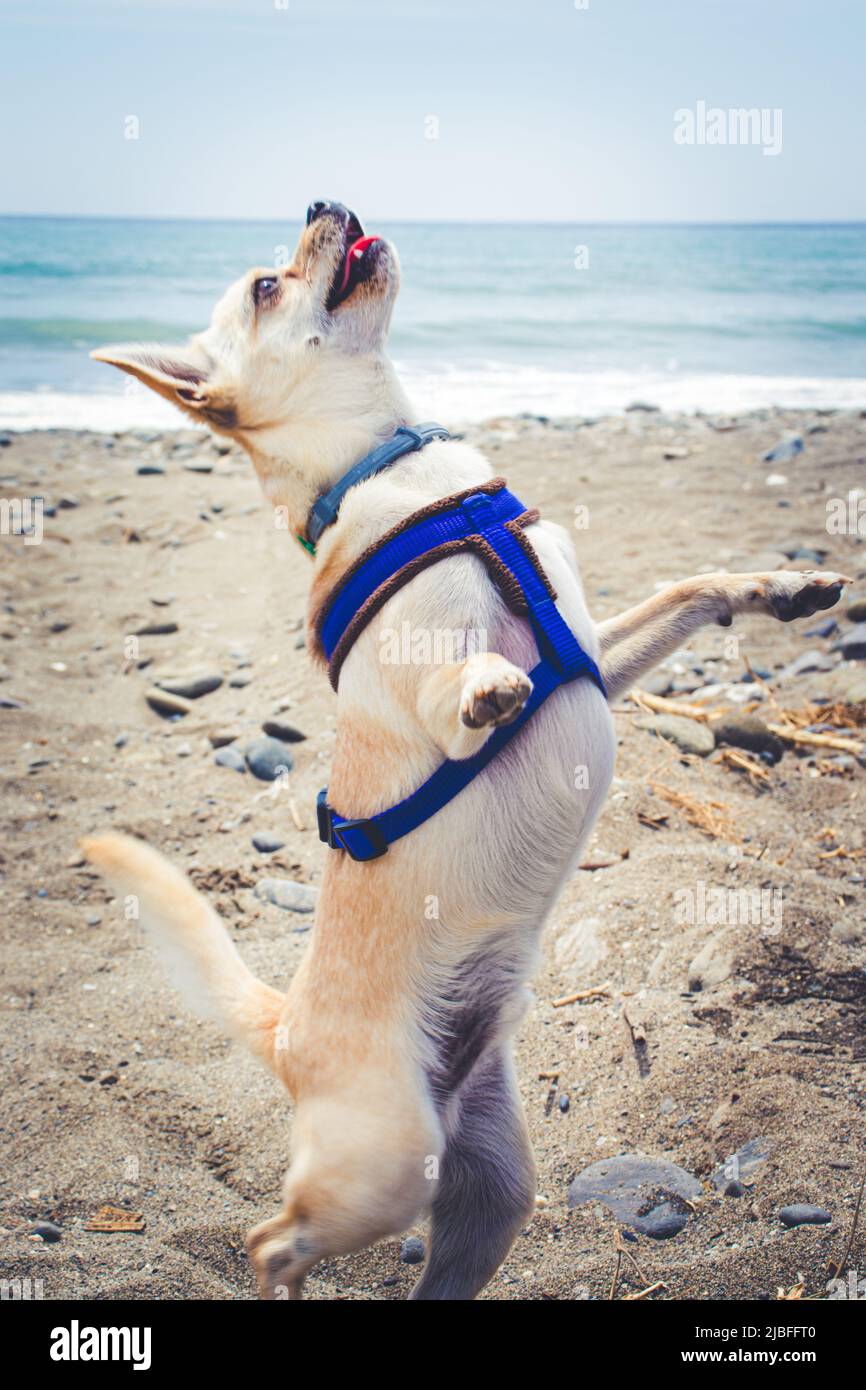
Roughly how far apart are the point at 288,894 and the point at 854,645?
9.49 feet

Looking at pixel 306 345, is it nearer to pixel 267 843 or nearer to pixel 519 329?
pixel 267 843

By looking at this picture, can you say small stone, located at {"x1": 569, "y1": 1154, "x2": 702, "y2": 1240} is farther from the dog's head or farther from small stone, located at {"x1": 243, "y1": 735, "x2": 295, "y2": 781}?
small stone, located at {"x1": 243, "y1": 735, "x2": 295, "y2": 781}

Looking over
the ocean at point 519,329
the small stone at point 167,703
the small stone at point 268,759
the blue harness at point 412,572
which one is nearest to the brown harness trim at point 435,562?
the blue harness at point 412,572

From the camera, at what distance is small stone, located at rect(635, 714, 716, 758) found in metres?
4.30

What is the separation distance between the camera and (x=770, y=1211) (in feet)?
7.98

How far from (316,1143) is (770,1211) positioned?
3.65 ft

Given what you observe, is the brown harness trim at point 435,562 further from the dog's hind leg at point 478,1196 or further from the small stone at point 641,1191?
the small stone at point 641,1191

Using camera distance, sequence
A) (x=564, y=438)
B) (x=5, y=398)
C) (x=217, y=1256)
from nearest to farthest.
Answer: (x=217, y=1256), (x=564, y=438), (x=5, y=398)

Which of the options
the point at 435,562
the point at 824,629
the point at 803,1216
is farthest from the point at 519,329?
the point at 803,1216

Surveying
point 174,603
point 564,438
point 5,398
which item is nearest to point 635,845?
point 174,603

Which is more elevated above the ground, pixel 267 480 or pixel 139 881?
pixel 267 480

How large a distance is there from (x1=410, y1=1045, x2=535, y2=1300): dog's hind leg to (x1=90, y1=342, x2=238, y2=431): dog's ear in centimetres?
169

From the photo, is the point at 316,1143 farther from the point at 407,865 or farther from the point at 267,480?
the point at 267,480

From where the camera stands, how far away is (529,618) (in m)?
2.19
